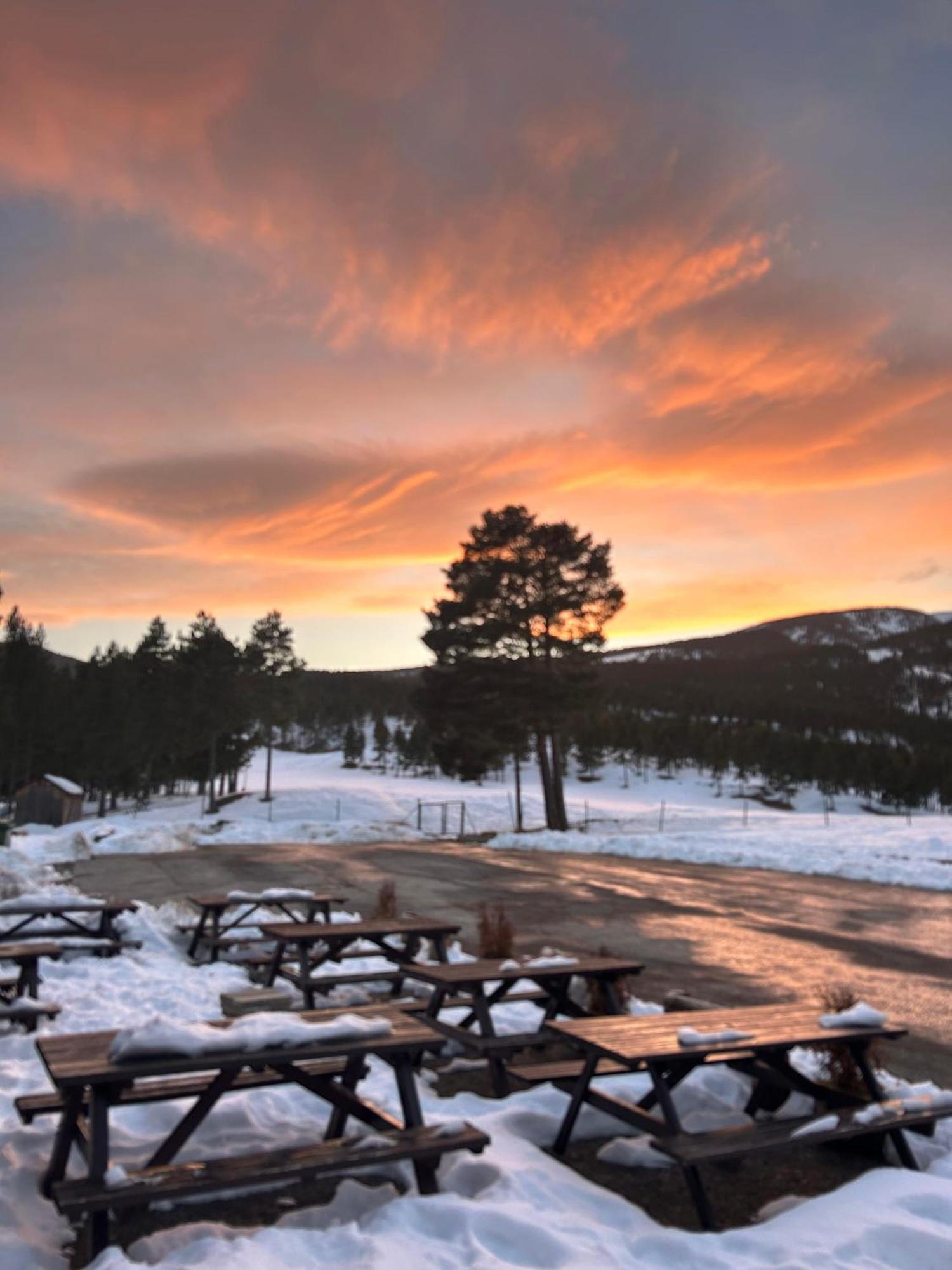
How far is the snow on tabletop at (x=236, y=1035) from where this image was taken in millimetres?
3836

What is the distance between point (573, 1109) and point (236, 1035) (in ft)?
6.27

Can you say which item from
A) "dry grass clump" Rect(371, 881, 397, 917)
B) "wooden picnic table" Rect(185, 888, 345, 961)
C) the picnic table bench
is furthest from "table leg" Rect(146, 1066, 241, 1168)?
"dry grass clump" Rect(371, 881, 397, 917)

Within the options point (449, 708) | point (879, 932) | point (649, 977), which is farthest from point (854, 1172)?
point (449, 708)

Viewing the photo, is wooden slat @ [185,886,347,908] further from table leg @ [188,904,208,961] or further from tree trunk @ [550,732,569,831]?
tree trunk @ [550,732,569,831]

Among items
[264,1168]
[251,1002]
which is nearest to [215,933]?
[251,1002]

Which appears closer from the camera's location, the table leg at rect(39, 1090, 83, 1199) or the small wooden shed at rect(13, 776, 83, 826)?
the table leg at rect(39, 1090, 83, 1199)

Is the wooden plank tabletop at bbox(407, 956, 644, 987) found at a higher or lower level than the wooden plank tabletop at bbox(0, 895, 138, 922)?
higher

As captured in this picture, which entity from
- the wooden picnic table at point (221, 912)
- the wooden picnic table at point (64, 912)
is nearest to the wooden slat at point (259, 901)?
the wooden picnic table at point (221, 912)

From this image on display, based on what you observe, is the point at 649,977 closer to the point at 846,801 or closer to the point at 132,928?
the point at 132,928

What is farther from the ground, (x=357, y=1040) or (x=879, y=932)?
(x=357, y=1040)

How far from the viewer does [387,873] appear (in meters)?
18.5

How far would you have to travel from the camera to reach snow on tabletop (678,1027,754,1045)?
4.48 m

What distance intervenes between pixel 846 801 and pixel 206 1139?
130 meters

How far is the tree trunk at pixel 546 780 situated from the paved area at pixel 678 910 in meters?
9.72
